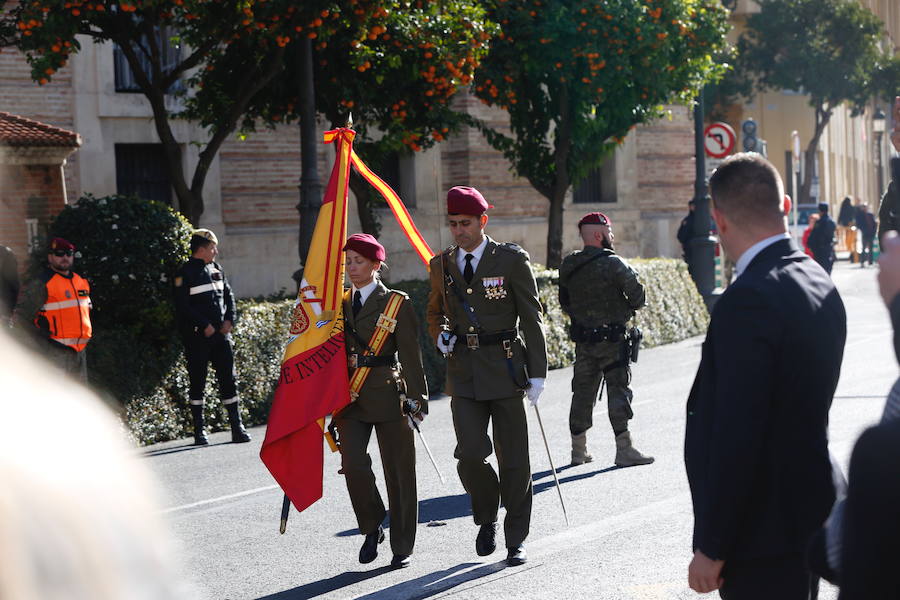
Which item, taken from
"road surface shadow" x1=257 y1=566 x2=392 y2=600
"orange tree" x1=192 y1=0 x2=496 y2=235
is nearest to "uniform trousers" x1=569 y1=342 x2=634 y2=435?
"road surface shadow" x1=257 y1=566 x2=392 y2=600

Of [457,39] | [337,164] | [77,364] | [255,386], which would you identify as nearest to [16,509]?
[337,164]

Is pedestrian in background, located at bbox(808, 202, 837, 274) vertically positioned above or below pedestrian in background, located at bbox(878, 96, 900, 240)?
below

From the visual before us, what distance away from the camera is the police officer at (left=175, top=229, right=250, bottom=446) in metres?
11.8

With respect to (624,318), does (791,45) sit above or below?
above

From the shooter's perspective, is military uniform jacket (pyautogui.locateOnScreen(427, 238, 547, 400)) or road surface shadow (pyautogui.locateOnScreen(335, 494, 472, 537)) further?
road surface shadow (pyautogui.locateOnScreen(335, 494, 472, 537))

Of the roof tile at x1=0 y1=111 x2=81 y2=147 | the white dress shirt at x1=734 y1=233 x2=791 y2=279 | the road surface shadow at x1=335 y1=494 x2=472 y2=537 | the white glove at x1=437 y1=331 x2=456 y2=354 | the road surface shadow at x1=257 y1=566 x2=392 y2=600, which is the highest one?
the roof tile at x1=0 y1=111 x2=81 y2=147

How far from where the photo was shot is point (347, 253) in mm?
6988

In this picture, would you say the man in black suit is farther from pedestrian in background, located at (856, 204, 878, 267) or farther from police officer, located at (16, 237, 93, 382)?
pedestrian in background, located at (856, 204, 878, 267)

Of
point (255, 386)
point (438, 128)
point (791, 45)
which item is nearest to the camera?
point (255, 386)

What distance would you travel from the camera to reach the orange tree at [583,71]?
20.0 m

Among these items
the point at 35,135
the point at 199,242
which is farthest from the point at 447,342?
the point at 35,135

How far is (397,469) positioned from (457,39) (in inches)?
373

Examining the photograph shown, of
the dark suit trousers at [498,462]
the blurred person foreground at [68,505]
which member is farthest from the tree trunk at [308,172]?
the blurred person foreground at [68,505]

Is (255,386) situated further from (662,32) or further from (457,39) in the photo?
(662,32)
